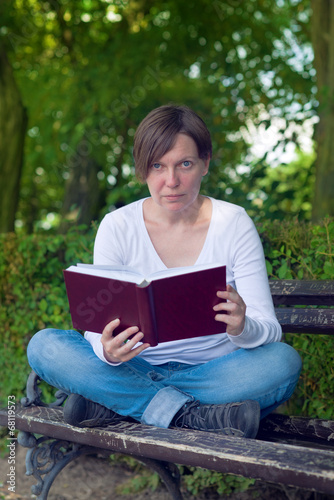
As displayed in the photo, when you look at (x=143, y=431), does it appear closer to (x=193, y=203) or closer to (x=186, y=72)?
(x=193, y=203)

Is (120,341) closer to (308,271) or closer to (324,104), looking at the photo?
(308,271)

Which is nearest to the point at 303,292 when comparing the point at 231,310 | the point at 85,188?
the point at 231,310

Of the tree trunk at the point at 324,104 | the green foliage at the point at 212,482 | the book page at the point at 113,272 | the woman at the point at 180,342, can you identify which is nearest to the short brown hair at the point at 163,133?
the woman at the point at 180,342

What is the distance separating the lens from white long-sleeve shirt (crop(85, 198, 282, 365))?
90.2 inches

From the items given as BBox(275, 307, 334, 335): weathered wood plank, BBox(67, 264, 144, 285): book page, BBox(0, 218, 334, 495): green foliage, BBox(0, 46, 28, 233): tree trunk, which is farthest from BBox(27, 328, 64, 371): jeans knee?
BBox(0, 46, 28, 233): tree trunk

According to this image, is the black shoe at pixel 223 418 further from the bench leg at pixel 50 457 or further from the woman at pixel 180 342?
the bench leg at pixel 50 457

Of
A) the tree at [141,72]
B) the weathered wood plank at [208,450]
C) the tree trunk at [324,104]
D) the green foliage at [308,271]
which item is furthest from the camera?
the tree at [141,72]

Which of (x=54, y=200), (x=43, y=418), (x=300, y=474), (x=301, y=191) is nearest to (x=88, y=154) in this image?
(x=301, y=191)

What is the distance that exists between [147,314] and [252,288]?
0.55 metres

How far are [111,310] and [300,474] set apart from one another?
2.46 feet

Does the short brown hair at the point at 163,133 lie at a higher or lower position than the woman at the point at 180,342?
higher

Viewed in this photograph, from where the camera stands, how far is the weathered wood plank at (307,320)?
2.45 meters

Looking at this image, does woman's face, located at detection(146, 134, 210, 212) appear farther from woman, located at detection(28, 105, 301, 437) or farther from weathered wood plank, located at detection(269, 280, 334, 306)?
weathered wood plank, located at detection(269, 280, 334, 306)

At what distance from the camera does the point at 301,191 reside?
633cm
